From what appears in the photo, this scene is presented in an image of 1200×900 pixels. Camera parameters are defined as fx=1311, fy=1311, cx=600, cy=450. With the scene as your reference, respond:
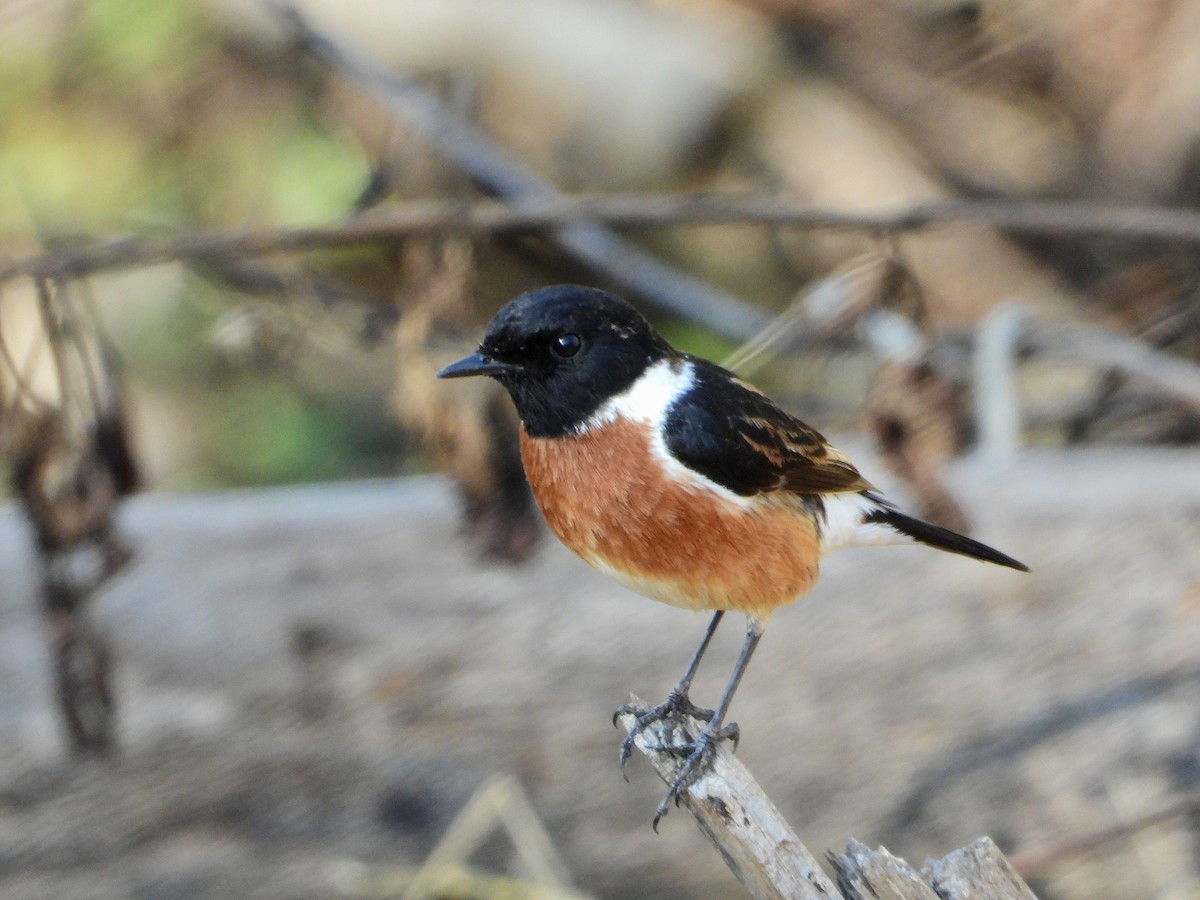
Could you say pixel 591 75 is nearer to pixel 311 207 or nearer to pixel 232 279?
Result: pixel 311 207

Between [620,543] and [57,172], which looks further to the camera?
[57,172]

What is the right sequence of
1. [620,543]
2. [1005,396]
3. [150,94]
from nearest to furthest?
[620,543] < [1005,396] < [150,94]

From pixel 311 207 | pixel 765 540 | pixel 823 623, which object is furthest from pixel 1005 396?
pixel 311 207

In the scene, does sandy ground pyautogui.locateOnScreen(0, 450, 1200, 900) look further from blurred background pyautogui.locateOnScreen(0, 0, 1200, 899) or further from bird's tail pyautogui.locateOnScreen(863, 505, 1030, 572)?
bird's tail pyautogui.locateOnScreen(863, 505, 1030, 572)

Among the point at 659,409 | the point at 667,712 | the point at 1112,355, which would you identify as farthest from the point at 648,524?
the point at 1112,355

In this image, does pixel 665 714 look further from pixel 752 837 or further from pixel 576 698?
pixel 576 698

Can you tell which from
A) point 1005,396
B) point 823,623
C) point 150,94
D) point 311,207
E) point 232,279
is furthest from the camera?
point 150,94
